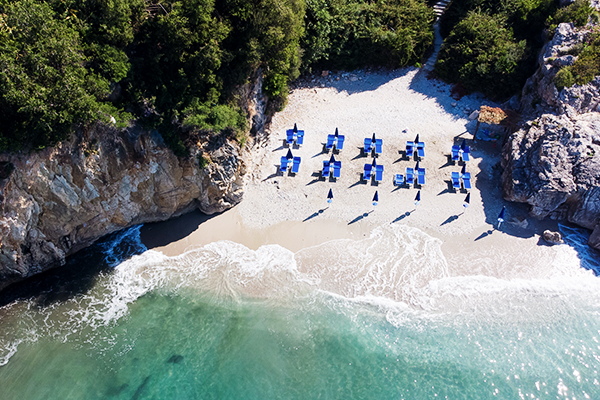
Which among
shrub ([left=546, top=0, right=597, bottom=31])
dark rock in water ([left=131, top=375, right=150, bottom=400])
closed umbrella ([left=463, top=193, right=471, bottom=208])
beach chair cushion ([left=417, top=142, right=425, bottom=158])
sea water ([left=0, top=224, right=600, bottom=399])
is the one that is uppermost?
shrub ([left=546, top=0, right=597, bottom=31])

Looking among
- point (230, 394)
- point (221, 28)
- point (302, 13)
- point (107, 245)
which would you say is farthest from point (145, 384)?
point (302, 13)

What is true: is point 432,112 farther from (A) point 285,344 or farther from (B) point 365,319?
(A) point 285,344

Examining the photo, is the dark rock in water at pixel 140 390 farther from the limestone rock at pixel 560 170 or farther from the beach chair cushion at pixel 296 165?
the limestone rock at pixel 560 170

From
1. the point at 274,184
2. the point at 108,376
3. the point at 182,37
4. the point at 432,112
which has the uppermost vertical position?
the point at 182,37

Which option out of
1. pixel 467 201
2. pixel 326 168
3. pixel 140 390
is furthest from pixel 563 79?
pixel 140 390

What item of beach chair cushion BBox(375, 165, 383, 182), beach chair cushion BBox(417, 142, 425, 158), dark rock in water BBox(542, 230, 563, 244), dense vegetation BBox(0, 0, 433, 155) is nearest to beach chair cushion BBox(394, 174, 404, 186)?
beach chair cushion BBox(375, 165, 383, 182)

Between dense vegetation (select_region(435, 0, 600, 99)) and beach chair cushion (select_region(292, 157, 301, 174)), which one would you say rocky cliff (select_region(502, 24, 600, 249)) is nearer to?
dense vegetation (select_region(435, 0, 600, 99))
